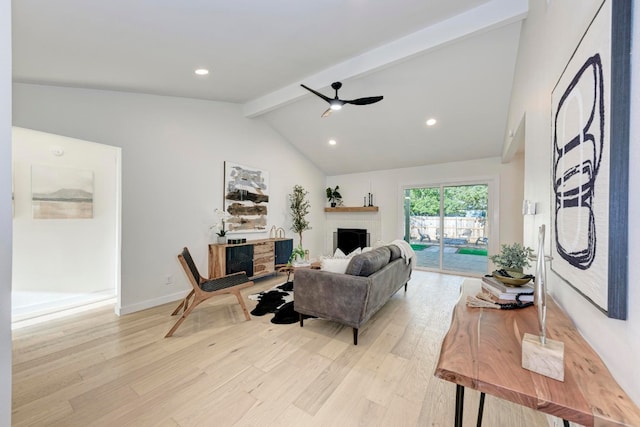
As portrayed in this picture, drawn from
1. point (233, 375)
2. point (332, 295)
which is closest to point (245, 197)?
point (332, 295)

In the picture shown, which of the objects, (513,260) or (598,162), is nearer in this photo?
(598,162)

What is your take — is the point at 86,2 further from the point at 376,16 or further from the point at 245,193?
the point at 245,193

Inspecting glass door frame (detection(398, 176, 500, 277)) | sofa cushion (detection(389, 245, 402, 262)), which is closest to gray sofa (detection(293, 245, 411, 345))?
sofa cushion (detection(389, 245, 402, 262))

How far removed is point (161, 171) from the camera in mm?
3490

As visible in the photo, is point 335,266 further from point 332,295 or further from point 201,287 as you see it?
point 201,287

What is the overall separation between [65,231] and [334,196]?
17.2 ft

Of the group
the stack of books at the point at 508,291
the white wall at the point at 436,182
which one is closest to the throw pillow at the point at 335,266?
the stack of books at the point at 508,291

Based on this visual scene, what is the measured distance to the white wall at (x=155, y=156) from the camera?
8.94 ft

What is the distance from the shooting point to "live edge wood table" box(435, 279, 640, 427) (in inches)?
24.7

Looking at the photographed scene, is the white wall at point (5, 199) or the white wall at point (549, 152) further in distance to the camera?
the white wall at point (5, 199)

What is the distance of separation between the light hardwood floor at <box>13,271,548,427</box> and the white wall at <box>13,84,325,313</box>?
28.9 inches

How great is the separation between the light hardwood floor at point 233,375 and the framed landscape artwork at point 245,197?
189 centimetres

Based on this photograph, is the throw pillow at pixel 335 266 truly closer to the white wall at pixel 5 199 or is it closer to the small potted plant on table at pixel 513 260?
the small potted plant on table at pixel 513 260

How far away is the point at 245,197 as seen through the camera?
15.2 ft
